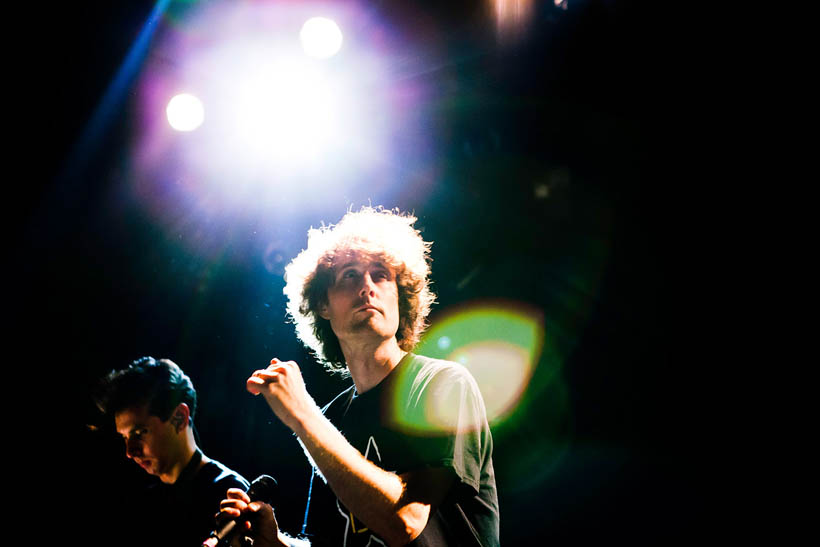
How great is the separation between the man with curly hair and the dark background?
3.01ft

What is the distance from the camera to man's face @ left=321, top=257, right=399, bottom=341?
187cm

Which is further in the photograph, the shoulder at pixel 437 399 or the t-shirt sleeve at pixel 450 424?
the shoulder at pixel 437 399

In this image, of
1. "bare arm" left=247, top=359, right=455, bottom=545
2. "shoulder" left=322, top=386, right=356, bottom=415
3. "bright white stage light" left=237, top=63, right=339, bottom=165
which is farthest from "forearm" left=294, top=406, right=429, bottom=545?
"bright white stage light" left=237, top=63, right=339, bottom=165

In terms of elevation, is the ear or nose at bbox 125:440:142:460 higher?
the ear

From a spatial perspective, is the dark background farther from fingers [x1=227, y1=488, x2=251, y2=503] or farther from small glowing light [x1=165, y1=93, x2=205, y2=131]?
fingers [x1=227, y1=488, x2=251, y2=503]

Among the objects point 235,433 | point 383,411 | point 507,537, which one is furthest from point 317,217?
point 507,537

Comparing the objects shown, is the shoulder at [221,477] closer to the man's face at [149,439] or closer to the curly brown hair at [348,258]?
the man's face at [149,439]

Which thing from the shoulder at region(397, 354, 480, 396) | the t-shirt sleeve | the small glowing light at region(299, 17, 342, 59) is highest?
the small glowing light at region(299, 17, 342, 59)

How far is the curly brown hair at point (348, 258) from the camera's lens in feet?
7.33

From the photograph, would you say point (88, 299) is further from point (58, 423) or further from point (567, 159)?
point (567, 159)

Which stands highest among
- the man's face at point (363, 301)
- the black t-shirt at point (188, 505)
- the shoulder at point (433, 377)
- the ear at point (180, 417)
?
the man's face at point (363, 301)

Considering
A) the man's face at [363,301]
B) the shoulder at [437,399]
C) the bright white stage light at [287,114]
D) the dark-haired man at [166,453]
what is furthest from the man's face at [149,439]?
the bright white stage light at [287,114]

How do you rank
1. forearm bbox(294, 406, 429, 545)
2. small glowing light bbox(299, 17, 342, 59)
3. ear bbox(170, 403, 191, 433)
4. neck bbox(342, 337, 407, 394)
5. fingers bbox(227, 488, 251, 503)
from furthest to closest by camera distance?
1. ear bbox(170, 403, 191, 433)
2. small glowing light bbox(299, 17, 342, 59)
3. neck bbox(342, 337, 407, 394)
4. fingers bbox(227, 488, 251, 503)
5. forearm bbox(294, 406, 429, 545)

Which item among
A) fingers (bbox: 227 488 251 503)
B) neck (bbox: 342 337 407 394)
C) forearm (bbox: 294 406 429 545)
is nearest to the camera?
forearm (bbox: 294 406 429 545)
